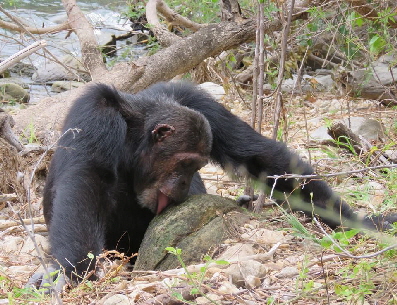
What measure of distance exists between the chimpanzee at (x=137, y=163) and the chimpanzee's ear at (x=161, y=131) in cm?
1

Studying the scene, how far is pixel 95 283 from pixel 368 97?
24.5ft

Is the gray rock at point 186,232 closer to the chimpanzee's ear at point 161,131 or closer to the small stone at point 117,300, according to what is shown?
the chimpanzee's ear at point 161,131

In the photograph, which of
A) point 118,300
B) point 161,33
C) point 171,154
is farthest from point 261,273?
point 161,33

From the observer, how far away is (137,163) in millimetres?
5219

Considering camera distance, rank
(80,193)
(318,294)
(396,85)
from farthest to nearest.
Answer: (396,85), (80,193), (318,294)

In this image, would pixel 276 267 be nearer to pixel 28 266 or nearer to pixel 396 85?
pixel 28 266

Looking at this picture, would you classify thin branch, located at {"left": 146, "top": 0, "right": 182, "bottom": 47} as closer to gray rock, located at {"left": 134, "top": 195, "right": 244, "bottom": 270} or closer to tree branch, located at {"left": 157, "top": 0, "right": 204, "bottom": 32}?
tree branch, located at {"left": 157, "top": 0, "right": 204, "bottom": 32}

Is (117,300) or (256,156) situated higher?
(256,156)

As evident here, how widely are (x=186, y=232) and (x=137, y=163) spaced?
3.04ft

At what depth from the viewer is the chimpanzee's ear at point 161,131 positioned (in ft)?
16.4

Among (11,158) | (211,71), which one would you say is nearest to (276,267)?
(11,158)

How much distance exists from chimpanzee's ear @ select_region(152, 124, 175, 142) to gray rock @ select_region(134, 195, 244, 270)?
2.02 ft

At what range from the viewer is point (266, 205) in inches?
238

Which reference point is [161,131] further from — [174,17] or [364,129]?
[174,17]
